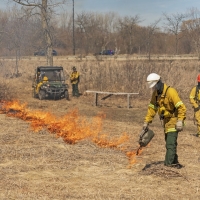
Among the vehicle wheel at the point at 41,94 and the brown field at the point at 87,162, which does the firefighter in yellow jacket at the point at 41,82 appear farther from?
the brown field at the point at 87,162

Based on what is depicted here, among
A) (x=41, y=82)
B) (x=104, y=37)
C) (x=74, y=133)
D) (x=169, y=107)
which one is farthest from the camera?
(x=104, y=37)

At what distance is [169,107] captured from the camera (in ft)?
→ 19.4

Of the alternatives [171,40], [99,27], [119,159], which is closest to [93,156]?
[119,159]

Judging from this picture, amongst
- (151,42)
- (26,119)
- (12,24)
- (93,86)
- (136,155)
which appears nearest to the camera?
(136,155)

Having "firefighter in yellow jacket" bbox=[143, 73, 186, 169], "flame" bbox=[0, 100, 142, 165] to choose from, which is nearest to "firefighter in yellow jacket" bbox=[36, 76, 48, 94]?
"flame" bbox=[0, 100, 142, 165]

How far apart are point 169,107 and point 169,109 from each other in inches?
1.6

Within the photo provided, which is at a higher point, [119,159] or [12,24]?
[12,24]

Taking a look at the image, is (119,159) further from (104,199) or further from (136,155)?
(104,199)

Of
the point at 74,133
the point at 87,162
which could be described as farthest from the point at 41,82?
the point at 87,162

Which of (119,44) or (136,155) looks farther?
(119,44)

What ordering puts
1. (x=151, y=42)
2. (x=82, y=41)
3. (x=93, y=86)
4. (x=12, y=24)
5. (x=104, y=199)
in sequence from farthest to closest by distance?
(x=82, y=41) → (x=151, y=42) → (x=12, y=24) → (x=93, y=86) → (x=104, y=199)

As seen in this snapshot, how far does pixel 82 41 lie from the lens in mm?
50969

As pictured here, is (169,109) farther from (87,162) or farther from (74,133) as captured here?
(74,133)

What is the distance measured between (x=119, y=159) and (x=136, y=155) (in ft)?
2.12
